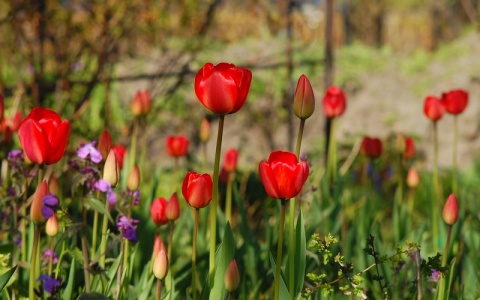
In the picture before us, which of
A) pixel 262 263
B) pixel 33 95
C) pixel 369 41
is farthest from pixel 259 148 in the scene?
pixel 369 41

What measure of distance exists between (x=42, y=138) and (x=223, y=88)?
39cm

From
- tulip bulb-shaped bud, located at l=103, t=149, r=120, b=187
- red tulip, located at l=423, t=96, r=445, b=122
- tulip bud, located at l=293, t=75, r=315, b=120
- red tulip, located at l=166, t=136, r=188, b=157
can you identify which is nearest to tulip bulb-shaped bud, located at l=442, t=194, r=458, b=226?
tulip bud, located at l=293, t=75, r=315, b=120

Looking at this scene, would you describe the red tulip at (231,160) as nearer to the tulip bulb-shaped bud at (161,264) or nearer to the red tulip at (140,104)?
the red tulip at (140,104)

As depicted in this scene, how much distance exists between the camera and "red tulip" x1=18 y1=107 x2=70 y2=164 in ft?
4.57

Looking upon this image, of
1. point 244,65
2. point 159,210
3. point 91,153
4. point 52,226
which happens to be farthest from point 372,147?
point 244,65

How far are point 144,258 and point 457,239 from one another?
1.21 m

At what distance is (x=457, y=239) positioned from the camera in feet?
8.71

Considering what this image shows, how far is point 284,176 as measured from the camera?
4.35 feet

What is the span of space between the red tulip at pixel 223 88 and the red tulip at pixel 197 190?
17 centimetres

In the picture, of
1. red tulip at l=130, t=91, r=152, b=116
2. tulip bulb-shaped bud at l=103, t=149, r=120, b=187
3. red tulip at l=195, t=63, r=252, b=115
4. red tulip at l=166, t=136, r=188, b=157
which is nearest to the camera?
red tulip at l=195, t=63, r=252, b=115

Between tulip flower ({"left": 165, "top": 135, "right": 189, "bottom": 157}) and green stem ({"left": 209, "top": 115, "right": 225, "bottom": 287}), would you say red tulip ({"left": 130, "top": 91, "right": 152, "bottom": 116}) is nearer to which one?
tulip flower ({"left": 165, "top": 135, "right": 189, "bottom": 157})

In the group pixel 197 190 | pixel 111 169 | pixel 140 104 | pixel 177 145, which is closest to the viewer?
pixel 197 190

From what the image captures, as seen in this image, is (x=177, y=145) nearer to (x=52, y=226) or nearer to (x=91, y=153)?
(x=91, y=153)

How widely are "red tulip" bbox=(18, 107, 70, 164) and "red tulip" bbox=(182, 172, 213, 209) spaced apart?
267 millimetres
